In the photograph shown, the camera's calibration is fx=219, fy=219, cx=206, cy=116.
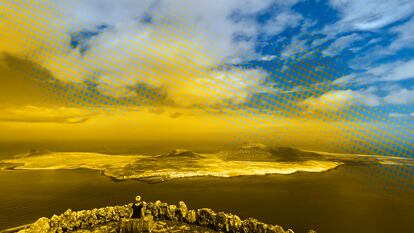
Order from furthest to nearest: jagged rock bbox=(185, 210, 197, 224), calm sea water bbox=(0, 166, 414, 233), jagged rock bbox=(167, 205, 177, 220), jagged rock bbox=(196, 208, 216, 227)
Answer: calm sea water bbox=(0, 166, 414, 233)
jagged rock bbox=(167, 205, 177, 220)
jagged rock bbox=(185, 210, 197, 224)
jagged rock bbox=(196, 208, 216, 227)

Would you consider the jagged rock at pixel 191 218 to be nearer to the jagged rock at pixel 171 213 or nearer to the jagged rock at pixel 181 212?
the jagged rock at pixel 181 212

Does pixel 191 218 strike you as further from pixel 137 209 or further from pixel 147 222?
pixel 137 209

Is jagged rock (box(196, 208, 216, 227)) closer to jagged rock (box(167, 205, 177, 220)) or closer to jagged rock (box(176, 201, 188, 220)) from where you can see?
jagged rock (box(176, 201, 188, 220))

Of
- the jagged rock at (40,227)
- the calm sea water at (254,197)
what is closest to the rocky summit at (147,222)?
the jagged rock at (40,227)

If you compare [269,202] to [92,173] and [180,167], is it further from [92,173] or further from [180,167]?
[92,173]

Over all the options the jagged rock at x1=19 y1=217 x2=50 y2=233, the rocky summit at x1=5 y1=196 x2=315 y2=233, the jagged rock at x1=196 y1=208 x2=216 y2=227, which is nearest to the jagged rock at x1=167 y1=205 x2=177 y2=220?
the rocky summit at x1=5 y1=196 x2=315 y2=233

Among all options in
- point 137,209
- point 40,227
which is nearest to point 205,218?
point 137,209
